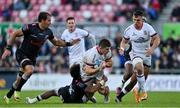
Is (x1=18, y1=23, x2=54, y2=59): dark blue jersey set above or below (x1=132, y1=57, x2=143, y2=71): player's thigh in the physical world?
above

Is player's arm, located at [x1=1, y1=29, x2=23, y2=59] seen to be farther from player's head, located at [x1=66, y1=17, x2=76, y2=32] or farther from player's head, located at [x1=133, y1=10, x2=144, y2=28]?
player's head, located at [x1=66, y1=17, x2=76, y2=32]

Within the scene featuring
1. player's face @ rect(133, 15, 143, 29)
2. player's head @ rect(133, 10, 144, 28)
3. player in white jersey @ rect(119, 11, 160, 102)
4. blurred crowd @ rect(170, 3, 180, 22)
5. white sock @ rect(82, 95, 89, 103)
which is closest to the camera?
white sock @ rect(82, 95, 89, 103)

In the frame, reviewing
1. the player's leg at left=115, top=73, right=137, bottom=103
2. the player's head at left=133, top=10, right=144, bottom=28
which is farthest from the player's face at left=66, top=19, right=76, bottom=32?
the player's head at left=133, top=10, right=144, bottom=28

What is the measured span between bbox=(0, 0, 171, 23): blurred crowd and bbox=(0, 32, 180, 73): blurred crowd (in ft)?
8.35

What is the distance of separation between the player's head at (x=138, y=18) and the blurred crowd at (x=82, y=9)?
1553 cm

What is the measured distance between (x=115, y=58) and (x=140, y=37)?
13.6 meters

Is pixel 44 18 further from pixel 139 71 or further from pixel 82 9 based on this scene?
pixel 82 9

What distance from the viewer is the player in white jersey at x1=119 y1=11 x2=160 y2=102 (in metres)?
21.1

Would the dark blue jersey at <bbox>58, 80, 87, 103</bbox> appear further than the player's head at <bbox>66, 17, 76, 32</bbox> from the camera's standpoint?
No

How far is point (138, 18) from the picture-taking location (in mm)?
21016

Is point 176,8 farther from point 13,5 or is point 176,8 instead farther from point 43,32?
point 43,32

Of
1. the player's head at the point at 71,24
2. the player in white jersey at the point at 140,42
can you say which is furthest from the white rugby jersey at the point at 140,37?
the player's head at the point at 71,24

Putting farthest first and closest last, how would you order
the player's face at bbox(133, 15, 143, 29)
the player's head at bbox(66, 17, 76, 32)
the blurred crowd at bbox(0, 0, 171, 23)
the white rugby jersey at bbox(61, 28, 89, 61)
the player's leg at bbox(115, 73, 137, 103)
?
the blurred crowd at bbox(0, 0, 171, 23)
the white rugby jersey at bbox(61, 28, 89, 61)
the player's head at bbox(66, 17, 76, 32)
the player's leg at bbox(115, 73, 137, 103)
the player's face at bbox(133, 15, 143, 29)

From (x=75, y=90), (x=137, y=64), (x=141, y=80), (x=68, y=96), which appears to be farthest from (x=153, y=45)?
(x=68, y=96)
